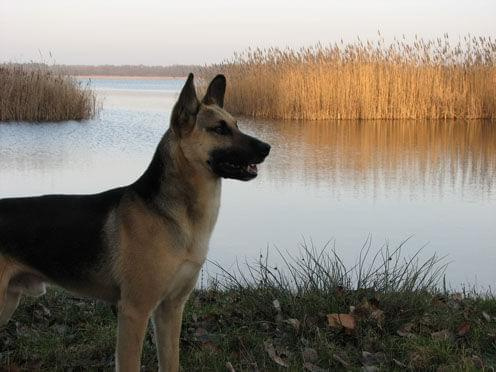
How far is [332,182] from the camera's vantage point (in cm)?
1144

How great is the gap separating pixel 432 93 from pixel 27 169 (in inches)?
561

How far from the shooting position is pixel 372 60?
22.1m

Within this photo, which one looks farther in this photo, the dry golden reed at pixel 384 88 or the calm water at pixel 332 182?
the dry golden reed at pixel 384 88

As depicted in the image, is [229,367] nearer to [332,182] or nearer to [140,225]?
[140,225]

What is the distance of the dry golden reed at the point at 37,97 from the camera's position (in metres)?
19.5

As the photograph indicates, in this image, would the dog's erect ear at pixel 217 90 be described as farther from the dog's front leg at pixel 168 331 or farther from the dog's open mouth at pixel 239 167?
the dog's front leg at pixel 168 331

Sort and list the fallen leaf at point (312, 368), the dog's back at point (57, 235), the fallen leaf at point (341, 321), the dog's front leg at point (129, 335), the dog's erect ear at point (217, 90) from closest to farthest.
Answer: the dog's front leg at point (129, 335)
the dog's back at point (57, 235)
the fallen leaf at point (312, 368)
the dog's erect ear at point (217, 90)
the fallen leaf at point (341, 321)

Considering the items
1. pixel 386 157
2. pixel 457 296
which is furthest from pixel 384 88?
pixel 457 296

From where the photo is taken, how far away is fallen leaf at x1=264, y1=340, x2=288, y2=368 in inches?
162

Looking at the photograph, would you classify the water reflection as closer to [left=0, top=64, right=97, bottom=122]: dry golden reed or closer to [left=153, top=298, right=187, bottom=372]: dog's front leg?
[left=0, top=64, right=97, bottom=122]: dry golden reed

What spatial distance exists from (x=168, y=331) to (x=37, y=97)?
17.1 metres

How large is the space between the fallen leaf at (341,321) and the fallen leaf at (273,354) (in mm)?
454

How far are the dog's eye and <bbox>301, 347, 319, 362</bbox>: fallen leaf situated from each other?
1500mm

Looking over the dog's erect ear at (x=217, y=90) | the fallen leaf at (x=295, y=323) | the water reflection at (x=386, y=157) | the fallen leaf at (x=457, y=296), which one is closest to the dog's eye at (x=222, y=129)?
the dog's erect ear at (x=217, y=90)
